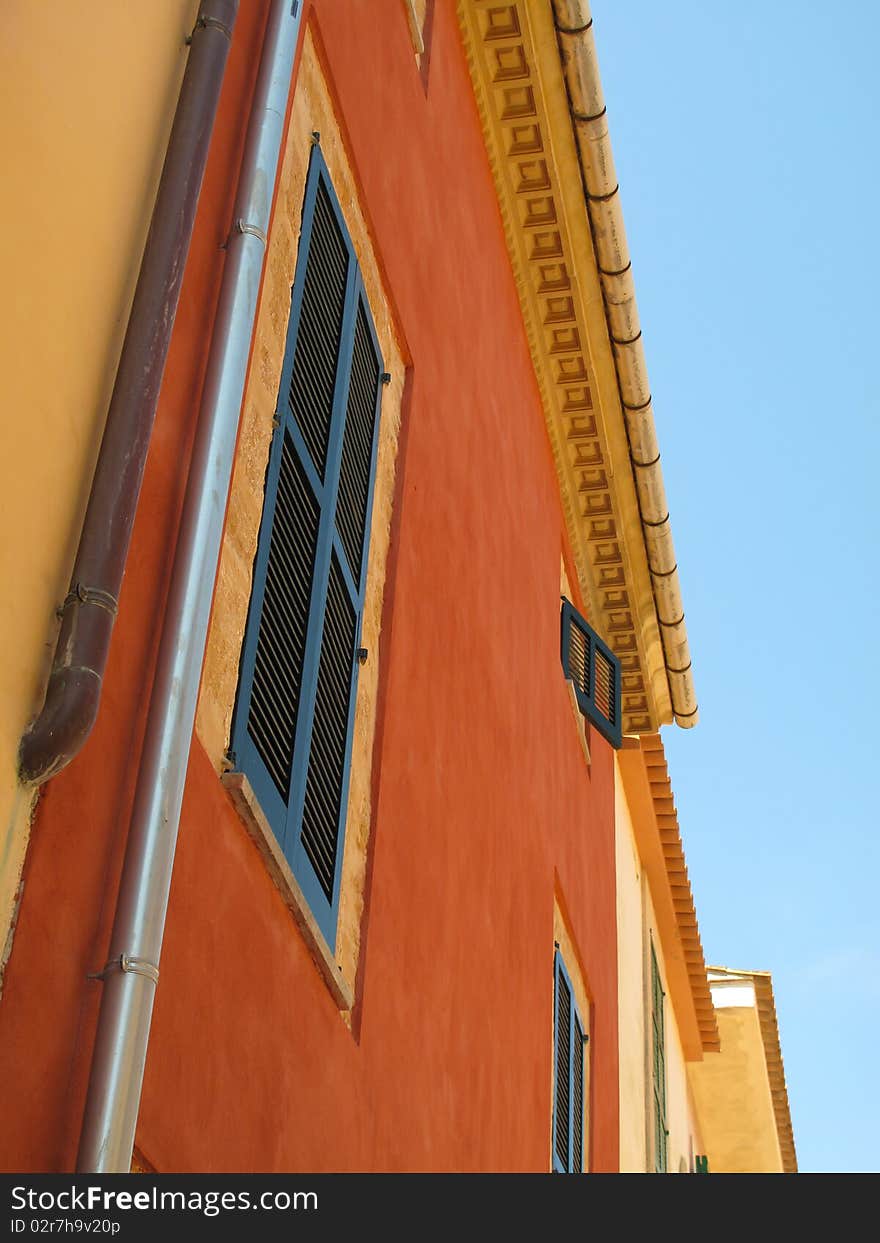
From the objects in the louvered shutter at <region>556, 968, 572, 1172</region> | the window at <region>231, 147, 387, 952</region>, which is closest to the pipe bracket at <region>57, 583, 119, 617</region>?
the window at <region>231, 147, 387, 952</region>

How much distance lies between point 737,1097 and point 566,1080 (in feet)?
44.7

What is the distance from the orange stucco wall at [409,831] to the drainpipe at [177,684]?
5cm

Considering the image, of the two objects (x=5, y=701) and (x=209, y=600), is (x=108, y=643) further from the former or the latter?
(x=209, y=600)

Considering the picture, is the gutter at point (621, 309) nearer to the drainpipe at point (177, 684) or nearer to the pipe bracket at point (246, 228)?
the drainpipe at point (177, 684)

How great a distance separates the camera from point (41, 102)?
365 cm

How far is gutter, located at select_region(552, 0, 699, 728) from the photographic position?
9.14 metres

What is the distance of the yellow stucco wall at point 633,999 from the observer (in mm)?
12586

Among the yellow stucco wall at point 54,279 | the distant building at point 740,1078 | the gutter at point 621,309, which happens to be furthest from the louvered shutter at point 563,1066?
the distant building at point 740,1078

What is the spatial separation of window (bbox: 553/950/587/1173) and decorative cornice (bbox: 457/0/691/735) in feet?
10.4

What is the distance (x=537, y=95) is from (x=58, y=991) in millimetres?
6959

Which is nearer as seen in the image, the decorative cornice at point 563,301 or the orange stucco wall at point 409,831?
the orange stucco wall at point 409,831

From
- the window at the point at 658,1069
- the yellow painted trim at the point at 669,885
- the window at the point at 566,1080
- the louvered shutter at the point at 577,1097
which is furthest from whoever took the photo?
the window at the point at 658,1069

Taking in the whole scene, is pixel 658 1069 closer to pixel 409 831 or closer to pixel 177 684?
pixel 409 831

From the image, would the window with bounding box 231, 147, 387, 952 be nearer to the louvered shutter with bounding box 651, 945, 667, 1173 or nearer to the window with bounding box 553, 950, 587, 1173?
the window with bounding box 553, 950, 587, 1173
